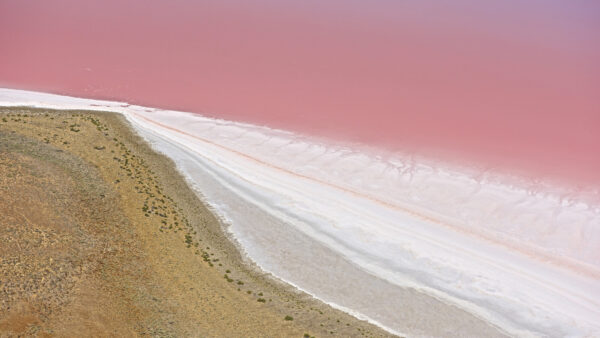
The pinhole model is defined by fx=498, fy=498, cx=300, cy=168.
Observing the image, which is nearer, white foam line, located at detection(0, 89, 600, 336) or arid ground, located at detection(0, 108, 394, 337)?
arid ground, located at detection(0, 108, 394, 337)

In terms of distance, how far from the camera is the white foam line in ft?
104

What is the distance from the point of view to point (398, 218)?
38562 mm

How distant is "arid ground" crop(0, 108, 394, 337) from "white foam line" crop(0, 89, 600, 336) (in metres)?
2.99

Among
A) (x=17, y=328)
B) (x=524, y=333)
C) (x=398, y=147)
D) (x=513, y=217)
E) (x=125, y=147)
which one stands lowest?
(x=17, y=328)

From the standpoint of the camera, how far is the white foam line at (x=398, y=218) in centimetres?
3156

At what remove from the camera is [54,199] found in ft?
94.1

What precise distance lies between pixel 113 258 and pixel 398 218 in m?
21.3

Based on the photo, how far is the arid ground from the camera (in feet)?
73.5

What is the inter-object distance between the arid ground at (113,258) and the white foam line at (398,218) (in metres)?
2.99

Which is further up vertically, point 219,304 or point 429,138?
point 429,138

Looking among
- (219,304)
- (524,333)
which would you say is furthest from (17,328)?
(524,333)

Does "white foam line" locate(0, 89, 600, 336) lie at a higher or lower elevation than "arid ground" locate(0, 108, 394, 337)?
higher

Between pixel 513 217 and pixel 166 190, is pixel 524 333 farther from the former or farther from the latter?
pixel 166 190

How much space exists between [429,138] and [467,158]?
4140mm
